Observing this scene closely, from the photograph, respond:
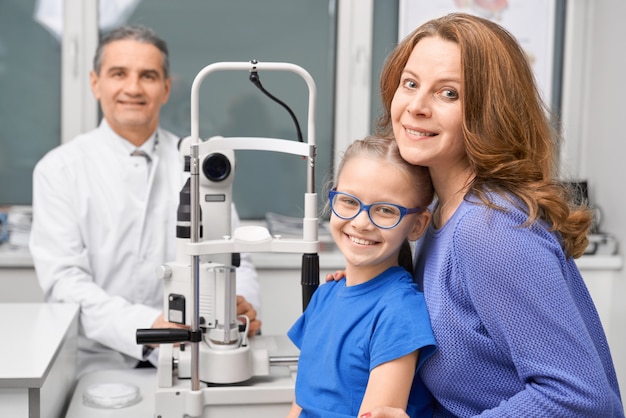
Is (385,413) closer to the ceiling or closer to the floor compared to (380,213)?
closer to the floor

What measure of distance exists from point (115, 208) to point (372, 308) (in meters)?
1.32

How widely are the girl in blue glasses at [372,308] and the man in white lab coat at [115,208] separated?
3.06 feet

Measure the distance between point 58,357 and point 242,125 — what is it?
175 centimetres

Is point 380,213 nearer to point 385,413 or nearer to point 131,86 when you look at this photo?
point 385,413

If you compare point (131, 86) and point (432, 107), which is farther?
point (131, 86)

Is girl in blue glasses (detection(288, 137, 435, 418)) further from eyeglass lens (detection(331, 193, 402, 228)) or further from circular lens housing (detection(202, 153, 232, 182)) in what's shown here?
circular lens housing (detection(202, 153, 232, 182))

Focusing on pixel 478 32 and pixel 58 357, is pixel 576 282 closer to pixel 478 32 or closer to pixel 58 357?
pixel 478 32

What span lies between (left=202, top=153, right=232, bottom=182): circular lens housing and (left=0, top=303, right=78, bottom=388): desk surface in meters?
0.49

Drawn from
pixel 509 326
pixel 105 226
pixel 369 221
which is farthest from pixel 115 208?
pixel 509 326

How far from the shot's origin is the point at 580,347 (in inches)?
40.6

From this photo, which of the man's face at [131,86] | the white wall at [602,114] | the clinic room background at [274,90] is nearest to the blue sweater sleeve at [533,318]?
the man's face at [131,86]

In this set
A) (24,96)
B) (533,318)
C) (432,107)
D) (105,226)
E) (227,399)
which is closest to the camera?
(533,318)

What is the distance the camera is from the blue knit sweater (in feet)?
3.38

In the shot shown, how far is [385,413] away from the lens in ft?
3.54
